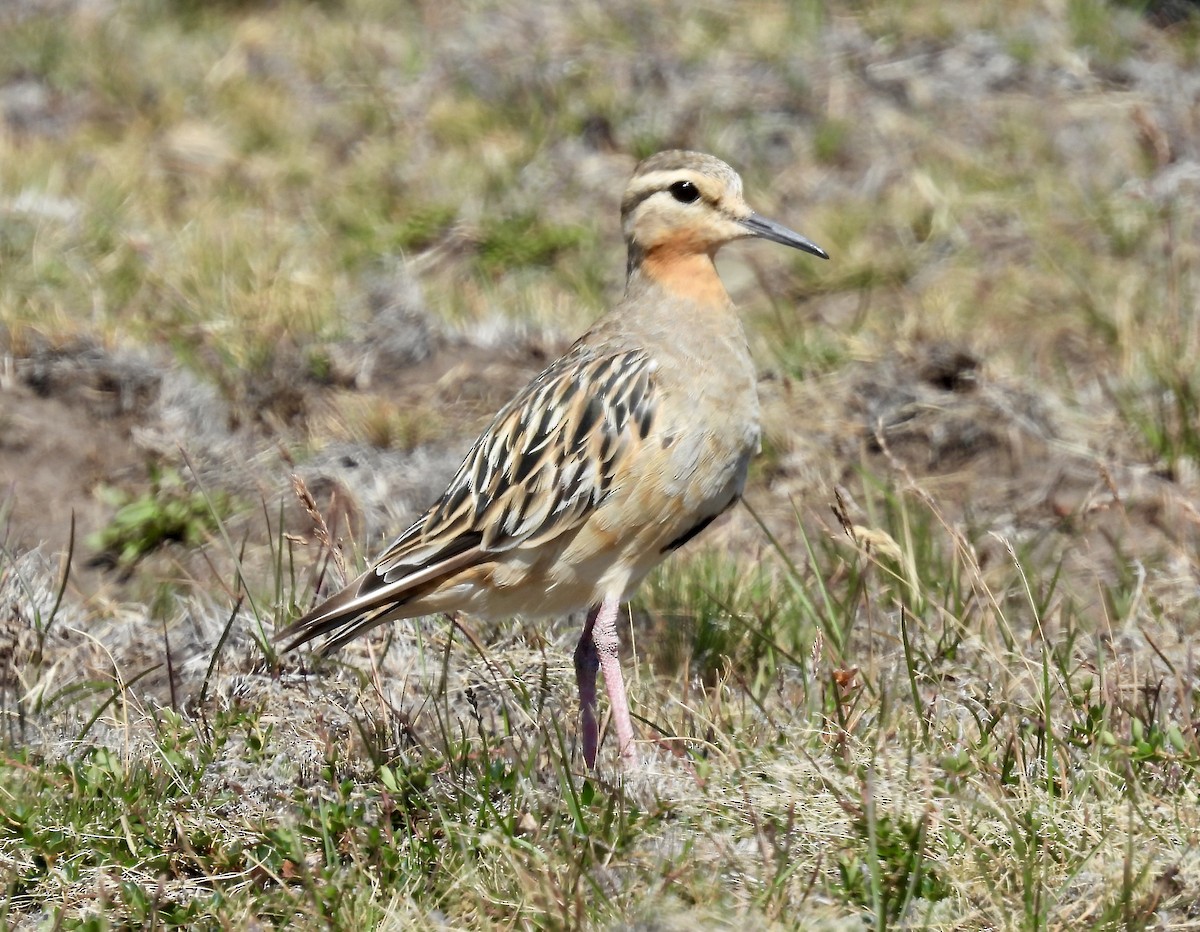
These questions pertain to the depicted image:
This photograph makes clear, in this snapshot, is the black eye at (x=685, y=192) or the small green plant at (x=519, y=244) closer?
the black eye at (x=685, y=192)

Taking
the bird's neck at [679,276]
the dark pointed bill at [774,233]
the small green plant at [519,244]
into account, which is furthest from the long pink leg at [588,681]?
the small green plant at [519,244]

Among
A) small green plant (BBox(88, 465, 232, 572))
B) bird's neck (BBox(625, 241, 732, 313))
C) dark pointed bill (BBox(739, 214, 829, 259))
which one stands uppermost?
dark pointed bill (BBox(739, 214, 829, 259))

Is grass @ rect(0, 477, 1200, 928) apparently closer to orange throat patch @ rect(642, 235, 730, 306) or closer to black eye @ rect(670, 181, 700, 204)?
orange throat patch @ rect(642, 235, 730, 306)

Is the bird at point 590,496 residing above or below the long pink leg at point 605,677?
above

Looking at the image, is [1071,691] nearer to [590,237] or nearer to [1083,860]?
[1083,860]

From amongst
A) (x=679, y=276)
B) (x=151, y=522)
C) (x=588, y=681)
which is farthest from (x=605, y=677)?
(x=151, y=522)

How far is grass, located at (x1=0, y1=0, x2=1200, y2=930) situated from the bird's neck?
670 mm

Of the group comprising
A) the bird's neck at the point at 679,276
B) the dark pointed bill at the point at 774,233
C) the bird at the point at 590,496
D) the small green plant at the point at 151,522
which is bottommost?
the small green plant at the point at 151,522

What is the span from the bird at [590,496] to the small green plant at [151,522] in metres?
1.68

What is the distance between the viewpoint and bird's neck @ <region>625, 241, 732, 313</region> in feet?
16.7

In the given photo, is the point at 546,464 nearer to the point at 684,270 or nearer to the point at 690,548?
the point at 684,270

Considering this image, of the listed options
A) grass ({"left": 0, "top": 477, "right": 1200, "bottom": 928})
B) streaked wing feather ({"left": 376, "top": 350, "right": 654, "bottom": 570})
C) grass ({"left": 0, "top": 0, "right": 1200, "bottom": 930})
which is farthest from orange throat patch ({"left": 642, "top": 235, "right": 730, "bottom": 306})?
grass ({"left": 0, "top": 477, "right": 1200, "bottom": 928})

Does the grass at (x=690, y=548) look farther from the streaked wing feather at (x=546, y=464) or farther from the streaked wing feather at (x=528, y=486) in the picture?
the streaked wing feather at (x=546, y=464)

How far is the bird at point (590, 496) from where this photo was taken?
182 inches
